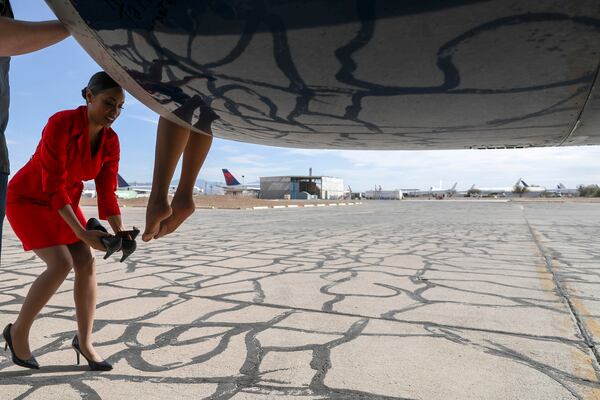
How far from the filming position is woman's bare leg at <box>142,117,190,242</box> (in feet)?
3.16

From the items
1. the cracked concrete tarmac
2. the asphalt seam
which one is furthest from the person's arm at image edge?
the asphalt seam

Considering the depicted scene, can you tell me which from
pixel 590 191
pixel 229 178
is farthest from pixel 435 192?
pixel 229 178

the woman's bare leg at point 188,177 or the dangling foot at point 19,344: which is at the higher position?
the woman's bare leg at point 188,177

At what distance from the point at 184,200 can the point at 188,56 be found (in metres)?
0.68

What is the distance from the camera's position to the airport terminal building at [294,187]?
51572mm

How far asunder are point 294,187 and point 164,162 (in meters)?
50.7

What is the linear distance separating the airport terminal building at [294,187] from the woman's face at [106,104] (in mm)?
48698

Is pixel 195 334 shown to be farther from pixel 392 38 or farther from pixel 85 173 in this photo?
pixel 392 38

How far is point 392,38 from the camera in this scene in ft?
1.73

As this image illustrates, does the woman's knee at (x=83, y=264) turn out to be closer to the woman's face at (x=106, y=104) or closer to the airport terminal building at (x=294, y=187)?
the woman's face at (x=106, y=104)

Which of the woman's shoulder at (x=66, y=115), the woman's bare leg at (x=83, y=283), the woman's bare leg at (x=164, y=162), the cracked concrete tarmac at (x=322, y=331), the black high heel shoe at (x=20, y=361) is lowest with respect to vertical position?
the cracked concrete tarmac at (x=322, y=331)

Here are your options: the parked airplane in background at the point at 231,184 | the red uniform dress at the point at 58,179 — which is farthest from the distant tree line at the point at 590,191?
the red uniform dress at the point at 58,179

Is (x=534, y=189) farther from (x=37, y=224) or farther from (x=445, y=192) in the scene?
(x=37, y=224)

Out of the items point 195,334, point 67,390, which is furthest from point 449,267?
point 67,390
